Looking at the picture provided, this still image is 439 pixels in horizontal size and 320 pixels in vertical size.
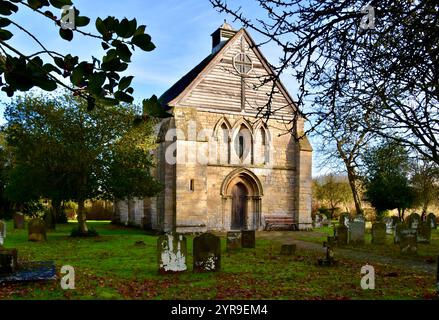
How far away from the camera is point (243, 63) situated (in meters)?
24.4

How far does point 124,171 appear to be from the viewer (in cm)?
1903

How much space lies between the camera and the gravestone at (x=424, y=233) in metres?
18.4

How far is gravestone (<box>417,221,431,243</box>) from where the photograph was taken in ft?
60.2

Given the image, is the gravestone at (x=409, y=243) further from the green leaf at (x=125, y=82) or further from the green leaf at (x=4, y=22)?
the green leaf at (x=4, y=22)

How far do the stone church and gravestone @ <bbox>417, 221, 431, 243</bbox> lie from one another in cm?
732

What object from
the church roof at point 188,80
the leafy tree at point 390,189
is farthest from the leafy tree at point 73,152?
the leafy tree at point 390,189

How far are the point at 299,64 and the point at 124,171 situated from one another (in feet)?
48.3

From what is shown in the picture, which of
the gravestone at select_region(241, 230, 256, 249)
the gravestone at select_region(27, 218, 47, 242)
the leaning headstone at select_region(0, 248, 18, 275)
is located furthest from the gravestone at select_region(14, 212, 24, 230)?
the leaning headstone at select_region(0, 248, 18, 275)

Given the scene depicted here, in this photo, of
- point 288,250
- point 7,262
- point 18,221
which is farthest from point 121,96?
point 18,221

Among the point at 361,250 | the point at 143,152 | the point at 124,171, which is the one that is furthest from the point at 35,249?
the point at 361,250

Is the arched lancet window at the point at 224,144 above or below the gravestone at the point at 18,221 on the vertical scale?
above

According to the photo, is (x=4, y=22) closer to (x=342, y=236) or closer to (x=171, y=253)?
(x=171, y=253)

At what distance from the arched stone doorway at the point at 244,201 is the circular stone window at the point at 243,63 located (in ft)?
19.9
